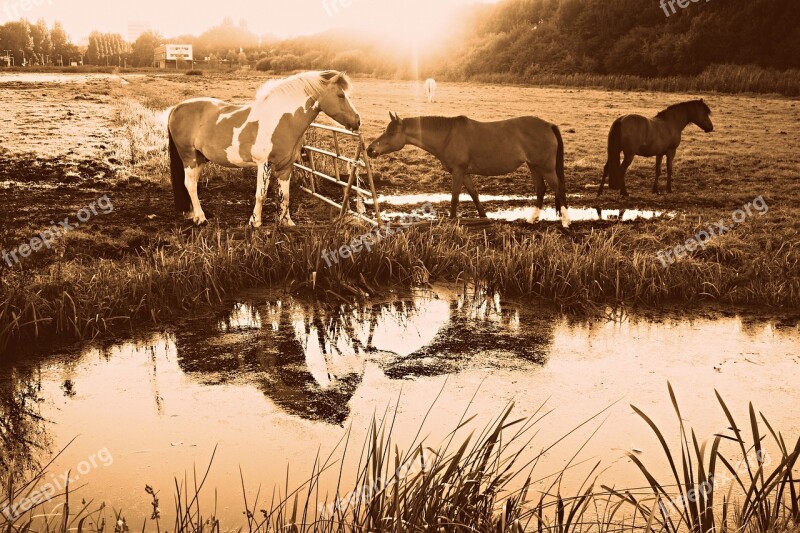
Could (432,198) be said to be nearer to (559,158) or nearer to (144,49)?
(559,158)

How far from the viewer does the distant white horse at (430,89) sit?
10.4m

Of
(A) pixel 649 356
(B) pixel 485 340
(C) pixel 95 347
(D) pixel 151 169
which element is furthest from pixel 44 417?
(D) pixel 151 169

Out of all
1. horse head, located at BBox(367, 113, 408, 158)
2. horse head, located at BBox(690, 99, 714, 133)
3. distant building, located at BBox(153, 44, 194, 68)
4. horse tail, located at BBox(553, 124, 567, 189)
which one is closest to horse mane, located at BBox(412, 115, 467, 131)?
horse head, located at BBox(367, 113, 408, 158)

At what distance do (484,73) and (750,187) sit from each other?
3935mm

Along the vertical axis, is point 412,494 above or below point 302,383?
above

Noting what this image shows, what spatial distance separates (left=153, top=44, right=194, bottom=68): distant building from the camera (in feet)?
55.8

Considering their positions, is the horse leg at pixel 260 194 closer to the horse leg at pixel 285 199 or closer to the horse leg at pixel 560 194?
the horse leg at pixel 285 199

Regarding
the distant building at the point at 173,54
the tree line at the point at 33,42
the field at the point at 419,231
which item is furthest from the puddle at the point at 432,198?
the tree line at the point at 33,42

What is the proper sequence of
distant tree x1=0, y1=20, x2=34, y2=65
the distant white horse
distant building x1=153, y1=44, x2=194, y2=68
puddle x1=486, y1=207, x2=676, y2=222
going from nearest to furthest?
puddle x1=486, y1=207, x2=676, y2=222 < the distant white horse < distant tree x1=0, y1=20, x2=34, y2=65 < distant building x1=153, y1=44, x2=194, y2=68

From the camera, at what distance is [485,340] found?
14.6ft

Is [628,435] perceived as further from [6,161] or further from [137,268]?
[6,161]

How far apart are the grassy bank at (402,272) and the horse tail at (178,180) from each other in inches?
40.3

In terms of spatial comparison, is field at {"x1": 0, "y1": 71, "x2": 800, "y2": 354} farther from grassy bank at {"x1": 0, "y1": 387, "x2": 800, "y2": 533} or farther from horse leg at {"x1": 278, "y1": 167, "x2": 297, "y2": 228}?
grassy bank at {"x1": 0, "y1": 387, "x2": 800, "y2": 533}

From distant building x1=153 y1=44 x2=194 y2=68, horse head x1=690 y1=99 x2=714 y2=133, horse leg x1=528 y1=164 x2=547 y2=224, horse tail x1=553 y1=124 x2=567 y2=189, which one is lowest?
horse leg x1=528 y1=164 x2=547 y2=224
